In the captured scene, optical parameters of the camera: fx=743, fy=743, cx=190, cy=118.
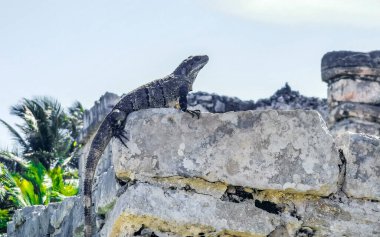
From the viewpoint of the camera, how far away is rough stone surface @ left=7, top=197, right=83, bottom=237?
4.54 metres

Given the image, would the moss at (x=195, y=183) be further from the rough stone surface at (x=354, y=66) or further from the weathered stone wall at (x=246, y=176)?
the rough stone surface at (x=354, y=66)

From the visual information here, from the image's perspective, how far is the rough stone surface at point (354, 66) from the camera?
770 cm

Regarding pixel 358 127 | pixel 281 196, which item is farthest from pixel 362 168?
A: pixel 358 127

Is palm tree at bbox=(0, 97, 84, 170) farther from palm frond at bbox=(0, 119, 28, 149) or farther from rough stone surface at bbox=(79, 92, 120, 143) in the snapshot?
rough stone surface at bbox=(79, 92, 120, 143)

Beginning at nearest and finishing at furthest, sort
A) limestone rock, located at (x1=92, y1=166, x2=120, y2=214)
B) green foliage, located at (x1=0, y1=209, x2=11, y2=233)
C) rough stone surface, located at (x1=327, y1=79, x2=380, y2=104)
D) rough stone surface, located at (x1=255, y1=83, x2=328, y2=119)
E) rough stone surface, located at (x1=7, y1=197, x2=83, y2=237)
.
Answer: limestone rock, located at (x1=92, y1=166, x2=120, y2=214) < rough stone surface, located at (x1=7, y1=197, x2=83, y2=237) < rough stone surface, located at (x1=327, y1=79, x2=380, y2=104) < rough stone surface, located at (x1=255, y1=83, x2=328, y2=119) < green foliage, located at (x1=0, y1=209, x2=11, y2=233)

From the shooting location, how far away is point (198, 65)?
16.7 feet

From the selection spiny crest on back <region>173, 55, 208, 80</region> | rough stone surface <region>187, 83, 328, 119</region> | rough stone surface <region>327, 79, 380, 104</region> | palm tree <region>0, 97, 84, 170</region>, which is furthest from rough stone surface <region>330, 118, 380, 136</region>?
palm tree <region>0, 97, 84, 170</region>

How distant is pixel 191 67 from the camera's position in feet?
16.4

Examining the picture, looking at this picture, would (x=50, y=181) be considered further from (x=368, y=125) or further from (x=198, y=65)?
(x=198, y=65)

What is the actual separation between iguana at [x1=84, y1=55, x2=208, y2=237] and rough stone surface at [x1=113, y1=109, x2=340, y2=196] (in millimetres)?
99

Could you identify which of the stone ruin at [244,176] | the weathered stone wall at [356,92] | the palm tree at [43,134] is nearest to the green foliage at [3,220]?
the palm tree at [43,134]

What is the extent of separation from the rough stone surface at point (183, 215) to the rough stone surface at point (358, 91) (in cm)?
444

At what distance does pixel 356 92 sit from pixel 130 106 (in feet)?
14.0

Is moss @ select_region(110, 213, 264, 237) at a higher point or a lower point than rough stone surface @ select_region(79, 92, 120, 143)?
lower
